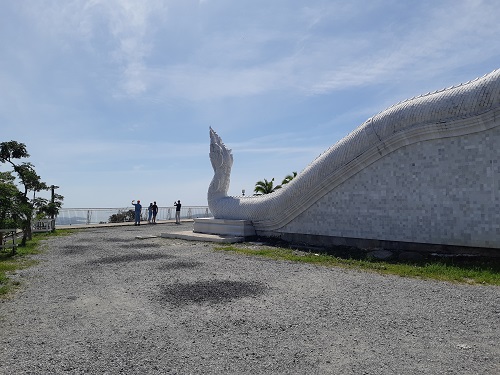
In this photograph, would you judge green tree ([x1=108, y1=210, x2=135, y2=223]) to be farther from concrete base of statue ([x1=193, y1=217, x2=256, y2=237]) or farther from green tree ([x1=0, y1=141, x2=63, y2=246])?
concrete base of statue ([x1=193, y1=217, x2=256, y2=237])

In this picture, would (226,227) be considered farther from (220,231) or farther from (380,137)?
(380,137)

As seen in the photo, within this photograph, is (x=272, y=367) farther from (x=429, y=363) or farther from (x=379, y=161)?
(x=379, y=161)

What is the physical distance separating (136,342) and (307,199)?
27.8 ft

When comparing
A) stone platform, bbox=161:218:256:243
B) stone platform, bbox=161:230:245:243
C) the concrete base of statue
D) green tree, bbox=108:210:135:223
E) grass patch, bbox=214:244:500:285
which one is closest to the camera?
grass patch, bbox=214:244:500:285

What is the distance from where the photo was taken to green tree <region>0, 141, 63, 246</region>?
36.0 ft

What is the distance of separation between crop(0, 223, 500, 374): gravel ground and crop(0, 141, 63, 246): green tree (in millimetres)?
3486

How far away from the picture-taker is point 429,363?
367 cm

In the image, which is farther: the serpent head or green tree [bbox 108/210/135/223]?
green tree [bbox 108/210/135/223]

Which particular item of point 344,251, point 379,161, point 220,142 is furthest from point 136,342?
point 220,142

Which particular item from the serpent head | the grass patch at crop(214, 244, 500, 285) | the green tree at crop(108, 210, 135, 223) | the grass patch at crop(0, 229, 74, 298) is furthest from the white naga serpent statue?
the green tree at crop(108, 210, 135, 223)

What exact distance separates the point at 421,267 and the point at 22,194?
12.2 meters

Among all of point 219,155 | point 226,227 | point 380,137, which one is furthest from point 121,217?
point 380,137

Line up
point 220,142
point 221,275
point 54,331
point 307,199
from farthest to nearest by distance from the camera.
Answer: point 220,142 < point 307,199 < point 221,275 < point 54,331

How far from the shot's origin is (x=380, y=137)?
1033 centimetres
